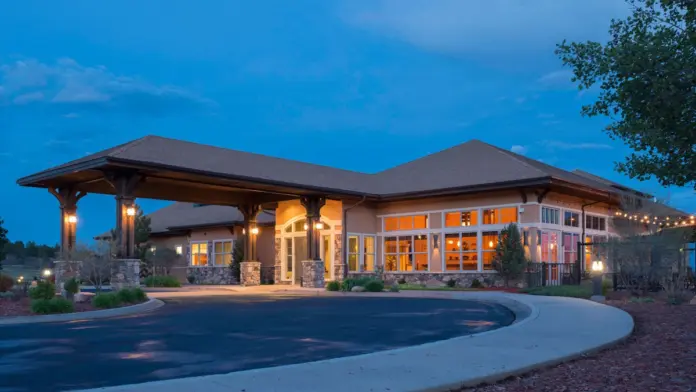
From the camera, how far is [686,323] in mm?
12258

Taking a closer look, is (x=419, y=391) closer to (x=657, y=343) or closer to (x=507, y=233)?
(x=657, y=343)

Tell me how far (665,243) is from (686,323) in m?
7.59

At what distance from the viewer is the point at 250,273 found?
33344 mm

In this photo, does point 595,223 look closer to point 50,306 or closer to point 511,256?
point 511,256

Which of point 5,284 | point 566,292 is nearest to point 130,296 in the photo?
point 5,284

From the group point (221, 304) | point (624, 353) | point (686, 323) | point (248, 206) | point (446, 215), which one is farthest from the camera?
point (248, 206)

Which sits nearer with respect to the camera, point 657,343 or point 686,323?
point 657,343

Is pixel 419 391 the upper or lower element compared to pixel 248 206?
lower

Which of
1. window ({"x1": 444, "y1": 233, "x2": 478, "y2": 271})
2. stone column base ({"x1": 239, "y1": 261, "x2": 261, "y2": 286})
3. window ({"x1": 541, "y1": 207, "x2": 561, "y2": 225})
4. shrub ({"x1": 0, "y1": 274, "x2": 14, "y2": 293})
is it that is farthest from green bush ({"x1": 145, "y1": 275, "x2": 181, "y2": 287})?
window ({"x1": 541, "y1": 207, "x2": 561, "y2": 225})

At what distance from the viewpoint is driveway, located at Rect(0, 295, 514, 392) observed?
8070mm

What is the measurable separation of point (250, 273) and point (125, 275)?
10991mm

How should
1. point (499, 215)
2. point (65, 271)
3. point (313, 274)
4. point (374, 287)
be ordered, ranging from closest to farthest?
point (65, 271) < point (374, 287) < point (499, 215) < point (313, 274)

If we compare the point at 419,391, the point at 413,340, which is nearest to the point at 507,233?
the point at 413,340

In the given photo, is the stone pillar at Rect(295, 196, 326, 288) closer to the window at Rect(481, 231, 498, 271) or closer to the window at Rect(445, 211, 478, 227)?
the window at Rect(445, 211, 478, 227)
